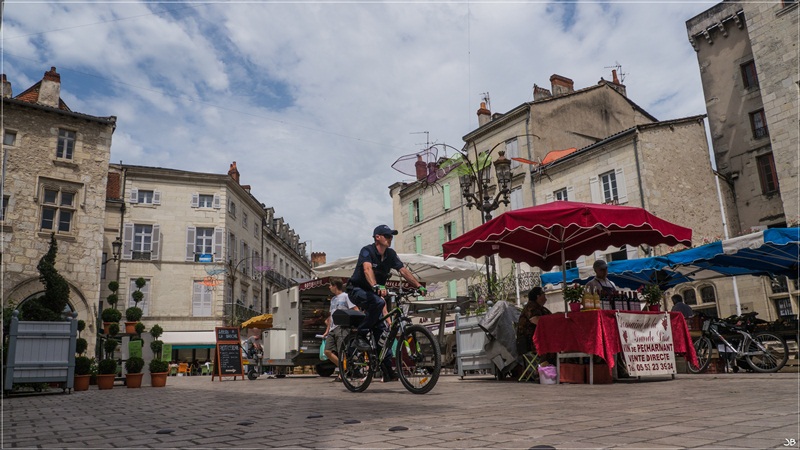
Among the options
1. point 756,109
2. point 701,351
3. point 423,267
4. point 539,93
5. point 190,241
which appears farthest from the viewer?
point 190,241

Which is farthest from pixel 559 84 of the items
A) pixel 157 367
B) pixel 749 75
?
pixel 157 367

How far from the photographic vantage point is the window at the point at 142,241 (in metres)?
36.2

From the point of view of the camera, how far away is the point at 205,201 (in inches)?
1535

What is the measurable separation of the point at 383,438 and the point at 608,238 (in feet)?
25.9

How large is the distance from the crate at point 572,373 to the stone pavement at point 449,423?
7.03ft

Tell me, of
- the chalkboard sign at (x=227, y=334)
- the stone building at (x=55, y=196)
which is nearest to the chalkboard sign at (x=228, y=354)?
the chalkboard sign at (x=227, y=334)

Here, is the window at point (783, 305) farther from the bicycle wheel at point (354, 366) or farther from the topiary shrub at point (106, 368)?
the topiary shrub at point (106, 368)

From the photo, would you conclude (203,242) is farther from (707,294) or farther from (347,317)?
(347,317)

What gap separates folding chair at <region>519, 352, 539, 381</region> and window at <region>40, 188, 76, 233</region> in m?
24.1

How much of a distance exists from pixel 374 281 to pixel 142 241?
3426cm

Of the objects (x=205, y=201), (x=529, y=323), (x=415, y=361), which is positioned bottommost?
(x=415, y=361)

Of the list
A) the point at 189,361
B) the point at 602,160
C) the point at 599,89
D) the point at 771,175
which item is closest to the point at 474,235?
the point at 602,160

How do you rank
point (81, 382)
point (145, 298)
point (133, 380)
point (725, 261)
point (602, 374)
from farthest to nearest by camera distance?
point (145, 298) → point (725, 261) → point (133, 380) → point (81, 382) → point (602, 374)

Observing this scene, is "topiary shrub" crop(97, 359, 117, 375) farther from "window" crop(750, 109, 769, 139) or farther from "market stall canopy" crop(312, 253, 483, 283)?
"window" crop(750, 109, 769, 139)
